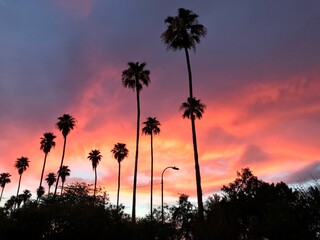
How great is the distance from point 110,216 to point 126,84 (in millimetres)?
23819

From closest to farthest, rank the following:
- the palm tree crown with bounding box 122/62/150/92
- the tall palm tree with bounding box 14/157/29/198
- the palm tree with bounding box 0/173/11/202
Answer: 1. the palm tree crown with bounding box 122/62/150/92
2. the tall palm tree with bounding box 14/157/29/198
3. the palm tree with bounding box 0/173/11/202

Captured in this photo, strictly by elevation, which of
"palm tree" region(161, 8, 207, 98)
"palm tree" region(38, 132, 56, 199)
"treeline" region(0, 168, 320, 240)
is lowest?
"treeline" region(0, 168, 320, 240)

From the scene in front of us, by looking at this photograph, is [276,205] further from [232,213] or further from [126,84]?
[126,84]

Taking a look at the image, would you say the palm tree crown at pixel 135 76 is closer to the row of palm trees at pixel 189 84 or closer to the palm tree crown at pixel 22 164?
the row of palm trees at pixel 189 84

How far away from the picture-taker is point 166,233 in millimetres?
52156

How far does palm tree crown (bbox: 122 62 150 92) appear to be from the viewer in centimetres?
5650

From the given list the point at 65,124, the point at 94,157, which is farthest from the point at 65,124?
the point at 94,157

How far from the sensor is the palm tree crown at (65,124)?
7694 cm

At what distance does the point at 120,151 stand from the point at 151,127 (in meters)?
15.2

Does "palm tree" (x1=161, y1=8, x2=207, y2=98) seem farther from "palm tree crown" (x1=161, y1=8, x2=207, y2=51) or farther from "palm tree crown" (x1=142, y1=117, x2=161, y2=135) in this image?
"palm tree crown" (x1=142, y1=117, x2=161, y2=135)

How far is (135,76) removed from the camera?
56.6 metres

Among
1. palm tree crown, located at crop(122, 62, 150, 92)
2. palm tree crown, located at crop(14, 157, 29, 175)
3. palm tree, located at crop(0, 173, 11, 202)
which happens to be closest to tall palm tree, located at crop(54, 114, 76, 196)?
palm tree crown, located at crop(122, 62, 150, 92)

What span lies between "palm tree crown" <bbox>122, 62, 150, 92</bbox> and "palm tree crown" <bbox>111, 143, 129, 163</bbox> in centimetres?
3350

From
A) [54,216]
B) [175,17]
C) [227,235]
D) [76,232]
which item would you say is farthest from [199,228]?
[175,17]
